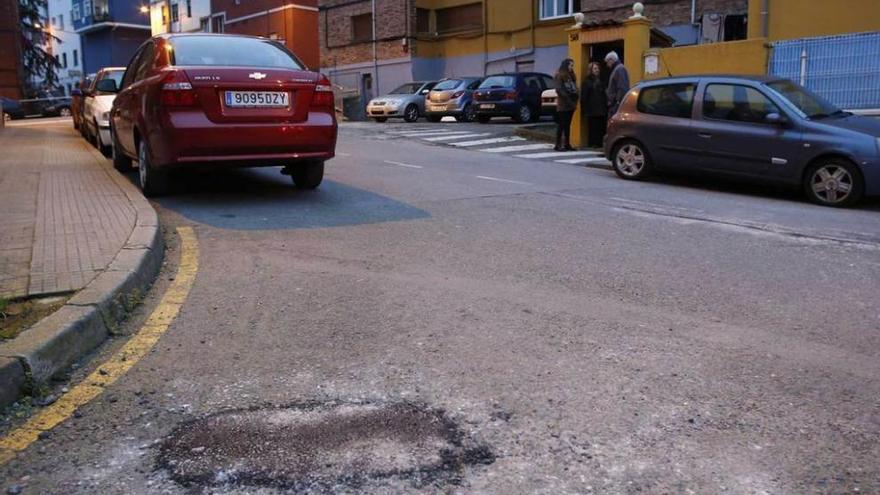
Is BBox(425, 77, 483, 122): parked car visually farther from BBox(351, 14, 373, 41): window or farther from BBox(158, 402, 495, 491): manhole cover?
BBox(158, 402, 495, 491): manhole cover

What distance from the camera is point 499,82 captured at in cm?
2317

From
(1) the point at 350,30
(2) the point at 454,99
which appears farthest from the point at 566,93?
(1) the point at 350,30

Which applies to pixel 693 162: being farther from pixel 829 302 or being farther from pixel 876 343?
pixel 876 343

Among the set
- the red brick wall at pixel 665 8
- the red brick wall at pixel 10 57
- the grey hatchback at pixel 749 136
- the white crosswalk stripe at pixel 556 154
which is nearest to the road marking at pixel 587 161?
the white crosswalk stripe at pixel 556 154

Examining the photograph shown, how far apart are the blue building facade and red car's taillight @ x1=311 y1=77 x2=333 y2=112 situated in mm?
54314

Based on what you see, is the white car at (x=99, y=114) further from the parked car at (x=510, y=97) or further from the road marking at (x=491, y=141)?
the parked car at (x=510, y=97)

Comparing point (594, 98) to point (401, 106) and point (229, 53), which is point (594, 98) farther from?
point (401, 106)

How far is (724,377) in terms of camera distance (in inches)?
143

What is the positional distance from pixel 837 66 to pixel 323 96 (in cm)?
942

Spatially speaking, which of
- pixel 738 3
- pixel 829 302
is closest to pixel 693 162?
pixel 829 302

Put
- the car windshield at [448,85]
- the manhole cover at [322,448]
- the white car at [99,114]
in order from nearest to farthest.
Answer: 1. the manhole cover at [322,448]
2. the white car at [99,114]
3. the car windshield at [448,85]

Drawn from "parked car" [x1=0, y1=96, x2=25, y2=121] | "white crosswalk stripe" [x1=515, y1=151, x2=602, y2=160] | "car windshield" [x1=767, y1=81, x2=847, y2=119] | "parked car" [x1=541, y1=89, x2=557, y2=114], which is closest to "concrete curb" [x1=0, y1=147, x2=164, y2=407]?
"car windshield" [x1=767, y1=81, x2=847, y2=119]

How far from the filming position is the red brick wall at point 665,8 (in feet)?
77.8

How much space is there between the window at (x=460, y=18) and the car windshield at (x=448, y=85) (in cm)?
835
